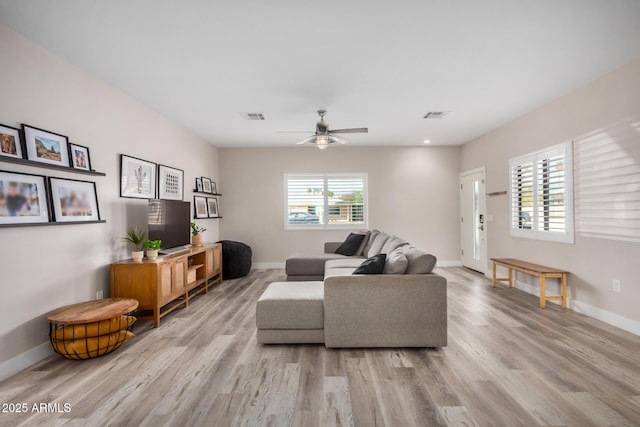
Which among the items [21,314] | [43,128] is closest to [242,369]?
[21,314]

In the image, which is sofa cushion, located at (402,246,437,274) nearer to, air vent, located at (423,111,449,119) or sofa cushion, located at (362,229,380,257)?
sofa cushion, located at (362,229,380,257)

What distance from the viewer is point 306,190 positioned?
6980 mm

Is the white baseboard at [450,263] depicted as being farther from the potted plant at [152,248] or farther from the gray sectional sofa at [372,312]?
the potted plant at [152,248]

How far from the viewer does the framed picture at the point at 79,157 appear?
2.97m

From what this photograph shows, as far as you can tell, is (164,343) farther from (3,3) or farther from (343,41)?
(343,41)

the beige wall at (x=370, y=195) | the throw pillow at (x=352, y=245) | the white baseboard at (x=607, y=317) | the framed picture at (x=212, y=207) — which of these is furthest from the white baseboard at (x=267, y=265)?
the white baseboard at (x=607, y=317)

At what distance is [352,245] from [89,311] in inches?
150

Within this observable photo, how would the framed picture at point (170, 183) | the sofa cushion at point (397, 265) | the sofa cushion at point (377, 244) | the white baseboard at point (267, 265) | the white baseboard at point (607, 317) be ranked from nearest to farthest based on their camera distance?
the sofa cushion at point (397, 265) → the white baseboard at point (607, 317) → the framed picture at point (170, 183) → the sofa cushion at point (377, 244) → the white baseboard at point (267, 265)

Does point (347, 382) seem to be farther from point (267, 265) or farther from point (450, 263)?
point (450, 263)

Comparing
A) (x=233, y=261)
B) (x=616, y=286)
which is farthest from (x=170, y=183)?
(x=616, y=286)

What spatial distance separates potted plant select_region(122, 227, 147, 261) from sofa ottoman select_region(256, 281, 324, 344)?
1640 mm

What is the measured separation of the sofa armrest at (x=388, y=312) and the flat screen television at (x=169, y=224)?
242cm

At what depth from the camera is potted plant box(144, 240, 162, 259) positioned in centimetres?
364

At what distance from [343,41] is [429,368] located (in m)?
2.77
